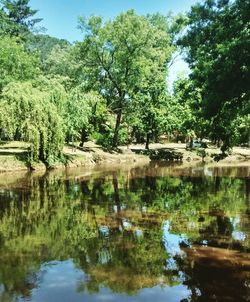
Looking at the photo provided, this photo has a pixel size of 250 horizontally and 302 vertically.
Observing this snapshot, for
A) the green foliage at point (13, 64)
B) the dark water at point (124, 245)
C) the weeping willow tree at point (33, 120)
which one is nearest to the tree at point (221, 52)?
the dark water at point (124, 245)

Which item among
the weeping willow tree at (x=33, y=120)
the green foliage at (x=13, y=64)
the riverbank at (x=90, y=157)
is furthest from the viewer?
the green foliage at (x=13, y=64)

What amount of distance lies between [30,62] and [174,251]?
36539mm

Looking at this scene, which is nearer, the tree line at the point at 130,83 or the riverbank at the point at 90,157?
the tree line at the point at 130,83

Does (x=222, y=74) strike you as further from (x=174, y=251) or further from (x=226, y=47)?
(x=174, y=251)

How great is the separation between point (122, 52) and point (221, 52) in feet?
112

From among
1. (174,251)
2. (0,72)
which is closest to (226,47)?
(174,251)

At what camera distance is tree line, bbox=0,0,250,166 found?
20.1m

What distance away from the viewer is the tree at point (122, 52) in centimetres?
5166

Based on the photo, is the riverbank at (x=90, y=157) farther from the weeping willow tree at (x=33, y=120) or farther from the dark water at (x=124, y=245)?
the dark water at (x=124, y=245)

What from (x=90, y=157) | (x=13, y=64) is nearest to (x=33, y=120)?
(x=13, y=64)

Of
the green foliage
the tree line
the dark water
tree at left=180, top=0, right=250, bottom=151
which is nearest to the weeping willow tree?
the tree line

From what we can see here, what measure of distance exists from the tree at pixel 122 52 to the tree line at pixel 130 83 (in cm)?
12

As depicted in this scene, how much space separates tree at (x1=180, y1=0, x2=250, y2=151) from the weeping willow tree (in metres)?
15.0

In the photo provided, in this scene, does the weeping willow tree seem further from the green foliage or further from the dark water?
the dark water
